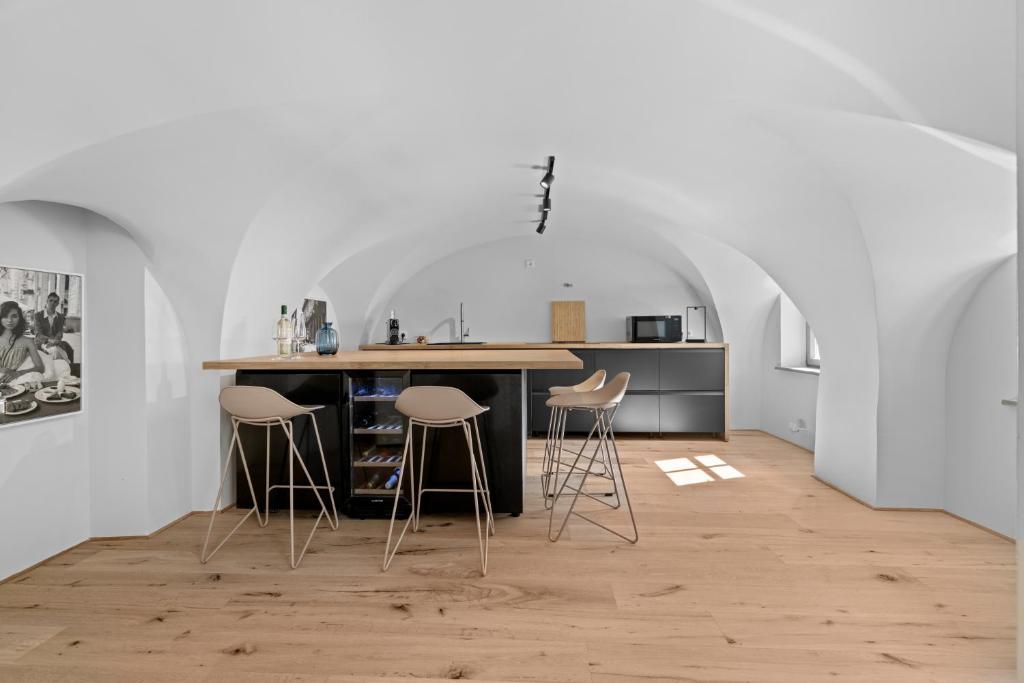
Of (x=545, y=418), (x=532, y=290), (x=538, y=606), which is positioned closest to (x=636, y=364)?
(x=545, y=418)

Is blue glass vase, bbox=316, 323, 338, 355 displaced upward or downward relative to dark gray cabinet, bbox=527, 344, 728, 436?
upward

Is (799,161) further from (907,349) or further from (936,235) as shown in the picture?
(907,349)

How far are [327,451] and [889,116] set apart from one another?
3.58 meters

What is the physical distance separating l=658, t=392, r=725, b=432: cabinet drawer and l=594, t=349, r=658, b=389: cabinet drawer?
0.87 ft

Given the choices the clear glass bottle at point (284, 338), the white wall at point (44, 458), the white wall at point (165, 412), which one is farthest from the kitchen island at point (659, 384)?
the white wall at point (44, 458)

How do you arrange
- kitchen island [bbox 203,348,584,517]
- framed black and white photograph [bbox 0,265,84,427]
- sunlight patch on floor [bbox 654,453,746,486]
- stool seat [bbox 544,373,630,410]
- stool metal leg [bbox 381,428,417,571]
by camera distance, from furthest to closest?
sunlight patch on floor [bbox 654,453,746,486]
kitchen island [bbox 203,348,584,517]
stool seat [bbox 544,373,630,410]
stool metal leg [bbox 381,428,417,571]
framed black and white photograph [bbox 0,265,84,427]

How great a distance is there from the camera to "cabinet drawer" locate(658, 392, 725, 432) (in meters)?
6.62

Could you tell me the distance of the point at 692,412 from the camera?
6656mm

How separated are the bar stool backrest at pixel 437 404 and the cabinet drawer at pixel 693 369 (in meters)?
4.03

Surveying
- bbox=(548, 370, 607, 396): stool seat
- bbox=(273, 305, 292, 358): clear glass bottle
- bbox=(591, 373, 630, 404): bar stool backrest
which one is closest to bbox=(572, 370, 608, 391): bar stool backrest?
bbox=(548, 370, 607, 396): stool seat

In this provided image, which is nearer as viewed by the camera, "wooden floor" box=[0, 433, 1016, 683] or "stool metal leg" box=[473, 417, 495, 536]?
"wooden floor" box=[0, 433, 1016, 683]

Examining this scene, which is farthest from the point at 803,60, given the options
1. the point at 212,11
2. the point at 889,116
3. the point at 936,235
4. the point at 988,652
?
the point at 988,652

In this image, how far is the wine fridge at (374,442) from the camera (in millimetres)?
3838

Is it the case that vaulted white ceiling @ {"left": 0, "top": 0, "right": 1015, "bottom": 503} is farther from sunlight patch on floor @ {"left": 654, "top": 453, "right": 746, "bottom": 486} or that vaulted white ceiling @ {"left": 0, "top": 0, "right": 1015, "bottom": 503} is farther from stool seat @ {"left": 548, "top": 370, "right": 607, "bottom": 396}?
stool seat @ {"left": 548, "top": 370, "right": 607, "bottom": 396}
